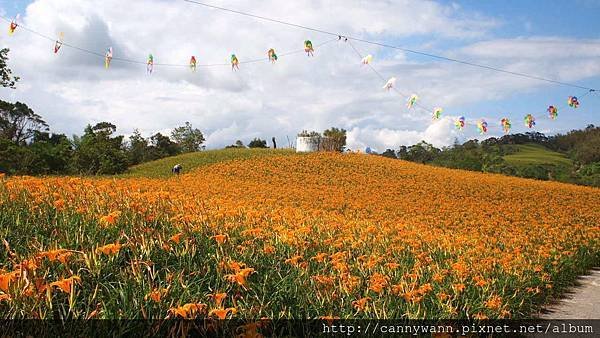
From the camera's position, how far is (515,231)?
1116 centimetres

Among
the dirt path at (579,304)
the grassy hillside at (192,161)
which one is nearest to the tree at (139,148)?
the grassy hillside at (192,161)

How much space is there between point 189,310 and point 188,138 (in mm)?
54920

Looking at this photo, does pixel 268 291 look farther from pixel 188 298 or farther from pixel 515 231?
pixel 515 231

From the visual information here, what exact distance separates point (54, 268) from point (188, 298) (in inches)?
44.1

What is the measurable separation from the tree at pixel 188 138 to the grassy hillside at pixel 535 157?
4388 cm

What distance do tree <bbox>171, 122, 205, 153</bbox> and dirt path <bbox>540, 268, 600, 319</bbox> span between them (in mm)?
51184

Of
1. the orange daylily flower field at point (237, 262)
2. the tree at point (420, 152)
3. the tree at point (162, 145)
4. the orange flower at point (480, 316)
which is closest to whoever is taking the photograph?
the orange daylily flower field at point (237, 262)

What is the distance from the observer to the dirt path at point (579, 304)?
5.70 m

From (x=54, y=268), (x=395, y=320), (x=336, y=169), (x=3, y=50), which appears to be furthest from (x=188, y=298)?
(x=3, y=50)

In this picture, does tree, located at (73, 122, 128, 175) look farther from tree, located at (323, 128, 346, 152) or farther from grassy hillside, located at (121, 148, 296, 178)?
tree, located at (323, 128, 346, 152)

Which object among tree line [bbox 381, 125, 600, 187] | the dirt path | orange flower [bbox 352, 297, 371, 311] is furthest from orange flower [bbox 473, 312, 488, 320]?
tree line [bbox 381, 125, 600, 187]

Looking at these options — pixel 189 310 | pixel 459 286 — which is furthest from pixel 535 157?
pixel 189 310

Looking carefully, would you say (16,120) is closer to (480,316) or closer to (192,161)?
(192,161)

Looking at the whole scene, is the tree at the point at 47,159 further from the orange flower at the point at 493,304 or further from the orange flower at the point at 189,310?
the orange flower at the point at 493,304
